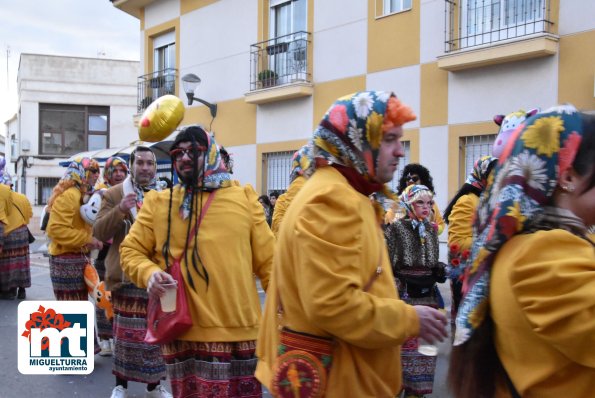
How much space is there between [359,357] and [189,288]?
4.77 ft

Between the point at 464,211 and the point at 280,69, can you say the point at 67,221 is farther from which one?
the point at 280,69

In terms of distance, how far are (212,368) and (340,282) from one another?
157 centimetres

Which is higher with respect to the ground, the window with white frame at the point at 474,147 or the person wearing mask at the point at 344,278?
the window with white frame at the point at 474,147

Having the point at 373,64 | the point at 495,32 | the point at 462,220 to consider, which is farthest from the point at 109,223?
the point at 373,64

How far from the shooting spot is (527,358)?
183 cm

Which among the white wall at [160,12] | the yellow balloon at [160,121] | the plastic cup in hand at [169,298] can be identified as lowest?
the plastic cup in hand at [169,298]

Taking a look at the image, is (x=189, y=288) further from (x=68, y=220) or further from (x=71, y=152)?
(x=71, y=152)

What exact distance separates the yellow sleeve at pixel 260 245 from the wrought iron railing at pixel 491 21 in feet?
24.0

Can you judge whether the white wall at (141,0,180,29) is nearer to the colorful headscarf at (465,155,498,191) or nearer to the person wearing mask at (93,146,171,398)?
the person wearing mask at (93,146,171,398)

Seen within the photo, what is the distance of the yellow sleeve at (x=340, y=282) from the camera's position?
2.11 meters

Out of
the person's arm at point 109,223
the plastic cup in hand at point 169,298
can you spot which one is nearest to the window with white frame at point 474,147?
the person's arm at point 109,223

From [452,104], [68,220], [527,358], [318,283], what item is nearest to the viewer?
[527,358]

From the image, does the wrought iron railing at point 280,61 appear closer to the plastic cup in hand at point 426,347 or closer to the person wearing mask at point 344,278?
the person wearing mask at point 344,278

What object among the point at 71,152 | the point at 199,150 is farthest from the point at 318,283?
the point at 71,152
